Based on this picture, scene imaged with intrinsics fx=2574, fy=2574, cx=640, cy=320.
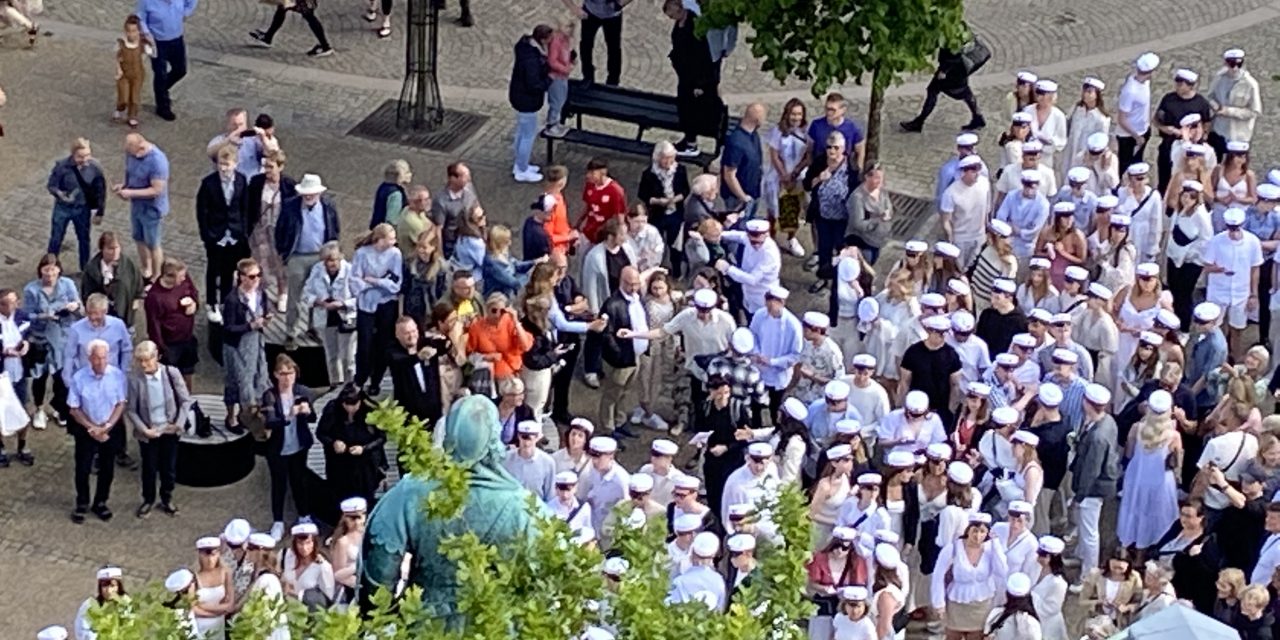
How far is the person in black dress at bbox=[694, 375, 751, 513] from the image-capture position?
59.8ft

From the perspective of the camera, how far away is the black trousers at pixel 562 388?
66.9 ft

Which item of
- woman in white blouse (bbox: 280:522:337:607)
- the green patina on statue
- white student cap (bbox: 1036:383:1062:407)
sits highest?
the green patina on statue

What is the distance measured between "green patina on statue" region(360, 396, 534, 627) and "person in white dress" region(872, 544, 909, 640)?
557 cm

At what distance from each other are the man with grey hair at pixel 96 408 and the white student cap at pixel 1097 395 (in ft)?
→ 22.7

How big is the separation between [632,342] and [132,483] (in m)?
4.00

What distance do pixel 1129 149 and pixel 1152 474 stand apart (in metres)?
6.32

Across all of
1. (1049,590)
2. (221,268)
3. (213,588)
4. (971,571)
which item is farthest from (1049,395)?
(221,268)

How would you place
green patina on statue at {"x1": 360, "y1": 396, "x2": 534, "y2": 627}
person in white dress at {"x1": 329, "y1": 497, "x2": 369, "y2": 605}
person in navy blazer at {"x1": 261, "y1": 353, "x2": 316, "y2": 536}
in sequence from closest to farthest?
green patina on statue at {"x1": 360, "y1": 396, "x2": 534, "y2": 627} < person in white dress at {"x1": 329, "y1": 497, "x2": 369, "y2": 605} < person in navy blazer at {"x1": 261, "y1": 353, "x2": 316, "y2": 536}

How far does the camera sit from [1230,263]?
2044 centimetres

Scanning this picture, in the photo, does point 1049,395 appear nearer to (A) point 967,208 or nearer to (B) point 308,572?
(A) point 967,208

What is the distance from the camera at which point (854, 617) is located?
52.3ft

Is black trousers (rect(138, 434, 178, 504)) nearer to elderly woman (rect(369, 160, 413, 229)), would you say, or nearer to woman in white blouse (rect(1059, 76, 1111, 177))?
elderly woman (rect(369, 160, 413, 229))

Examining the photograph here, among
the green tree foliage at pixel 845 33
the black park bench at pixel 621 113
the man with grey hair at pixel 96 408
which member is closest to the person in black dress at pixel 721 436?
the man with grey hair at pixel 96 408

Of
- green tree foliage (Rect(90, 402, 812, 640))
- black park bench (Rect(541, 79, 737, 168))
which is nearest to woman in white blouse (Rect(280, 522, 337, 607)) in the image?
green tree foliage (Rect(90, 402, 812, 640))
